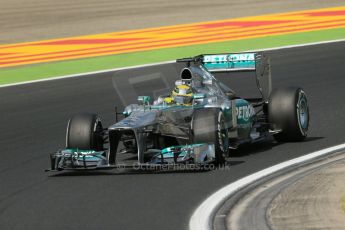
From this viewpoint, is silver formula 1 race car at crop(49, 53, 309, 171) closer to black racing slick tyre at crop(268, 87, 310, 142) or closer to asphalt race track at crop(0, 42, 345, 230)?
black racing slick tyre at crop(268, 87, 310, 142)

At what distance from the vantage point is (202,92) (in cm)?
1195

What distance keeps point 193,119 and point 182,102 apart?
0.74 metres

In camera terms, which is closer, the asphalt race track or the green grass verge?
the asphalt race track

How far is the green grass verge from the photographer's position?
20.9 meters

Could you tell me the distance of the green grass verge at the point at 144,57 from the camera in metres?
20.9

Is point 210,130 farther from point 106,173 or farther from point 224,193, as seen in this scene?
point 224,193

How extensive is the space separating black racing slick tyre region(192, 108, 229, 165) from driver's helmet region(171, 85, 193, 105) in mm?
665

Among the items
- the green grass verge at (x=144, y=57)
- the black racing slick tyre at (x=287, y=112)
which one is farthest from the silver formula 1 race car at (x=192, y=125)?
the green grass verge at (x=144, y=57)

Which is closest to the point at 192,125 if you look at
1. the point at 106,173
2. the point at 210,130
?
the point at 210,130

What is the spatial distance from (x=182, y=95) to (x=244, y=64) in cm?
151

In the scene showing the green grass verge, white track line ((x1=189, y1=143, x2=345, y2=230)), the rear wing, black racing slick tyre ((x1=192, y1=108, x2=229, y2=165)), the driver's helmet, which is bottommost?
white track line ((x1=189, y1=143, x2=345, y2=230))

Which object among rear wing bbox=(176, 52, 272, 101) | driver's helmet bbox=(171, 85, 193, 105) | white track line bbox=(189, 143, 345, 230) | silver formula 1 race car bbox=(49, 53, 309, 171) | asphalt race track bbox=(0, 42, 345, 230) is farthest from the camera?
rear wing bbox=(176, 52, 272, 101)

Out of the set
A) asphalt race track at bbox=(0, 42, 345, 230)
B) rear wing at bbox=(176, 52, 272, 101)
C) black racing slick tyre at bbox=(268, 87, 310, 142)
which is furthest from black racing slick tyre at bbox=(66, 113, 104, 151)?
black racing slick tyre at bbox=(268, 87, 310, 142)

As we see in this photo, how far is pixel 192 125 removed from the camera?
1091cm
